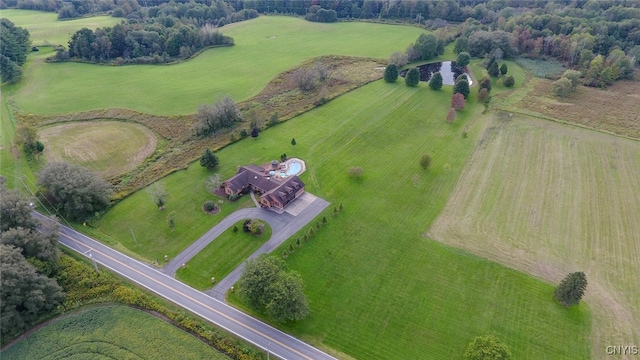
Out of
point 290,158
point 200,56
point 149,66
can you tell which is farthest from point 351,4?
point 290,158

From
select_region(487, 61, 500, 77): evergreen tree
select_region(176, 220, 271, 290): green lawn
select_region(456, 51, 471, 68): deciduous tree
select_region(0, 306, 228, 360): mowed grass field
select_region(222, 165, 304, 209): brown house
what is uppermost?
select_region(456, 51, 471, 68): deciduous tree

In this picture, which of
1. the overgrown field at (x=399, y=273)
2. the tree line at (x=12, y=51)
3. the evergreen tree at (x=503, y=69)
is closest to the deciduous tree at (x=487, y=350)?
the overgrown field at (x=399, y=273)

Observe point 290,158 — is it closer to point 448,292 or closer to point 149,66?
point 448,292

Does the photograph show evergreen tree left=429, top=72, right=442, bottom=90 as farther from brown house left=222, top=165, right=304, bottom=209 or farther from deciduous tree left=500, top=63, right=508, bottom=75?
brown house left=222, top=165, right=304, bottom=209

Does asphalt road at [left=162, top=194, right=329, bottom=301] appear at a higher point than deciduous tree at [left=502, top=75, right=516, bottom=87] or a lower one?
lower

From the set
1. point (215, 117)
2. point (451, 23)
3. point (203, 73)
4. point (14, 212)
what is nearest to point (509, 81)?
point (451, 23)

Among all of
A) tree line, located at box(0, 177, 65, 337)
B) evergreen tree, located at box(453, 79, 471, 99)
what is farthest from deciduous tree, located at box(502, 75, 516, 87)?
tree line, located at box(0, 177, 65, 337)
